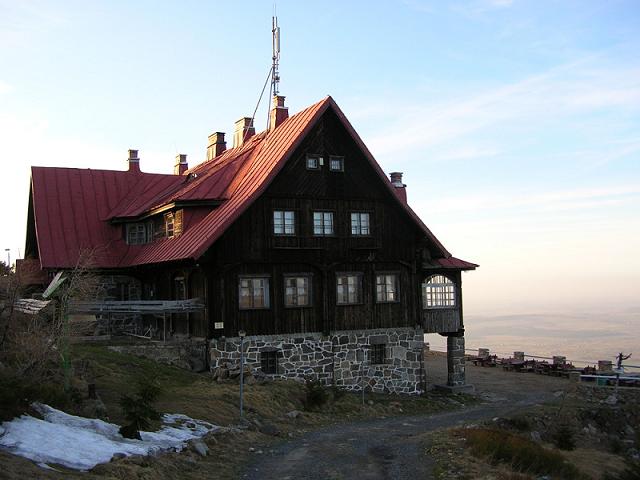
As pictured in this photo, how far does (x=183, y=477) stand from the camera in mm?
13422

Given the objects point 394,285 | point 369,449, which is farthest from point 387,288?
point 369,449

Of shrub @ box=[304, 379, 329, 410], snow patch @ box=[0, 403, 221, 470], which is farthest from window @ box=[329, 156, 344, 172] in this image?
snow patch @ box=[0, 403, 221, 470]

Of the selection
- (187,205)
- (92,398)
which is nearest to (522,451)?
(92,398)

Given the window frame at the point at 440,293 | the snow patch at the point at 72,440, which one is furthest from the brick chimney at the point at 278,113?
the snow patch at the point at 72,440

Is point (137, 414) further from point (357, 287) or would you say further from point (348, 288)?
point (357, 287)

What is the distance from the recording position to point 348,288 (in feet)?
93.7

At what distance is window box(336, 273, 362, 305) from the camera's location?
28.3 m

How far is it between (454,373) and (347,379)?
19.0 ft

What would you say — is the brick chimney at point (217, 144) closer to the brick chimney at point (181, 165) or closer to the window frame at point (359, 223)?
the brick chimney at point (181, 165)

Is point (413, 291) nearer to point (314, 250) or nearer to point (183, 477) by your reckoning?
point (314, 250)

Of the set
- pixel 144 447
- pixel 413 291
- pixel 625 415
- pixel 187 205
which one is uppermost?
pixel 187 205

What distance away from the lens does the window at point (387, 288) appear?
2919cm

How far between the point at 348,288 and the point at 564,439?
1008 centimetres

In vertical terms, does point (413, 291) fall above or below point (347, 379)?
above
